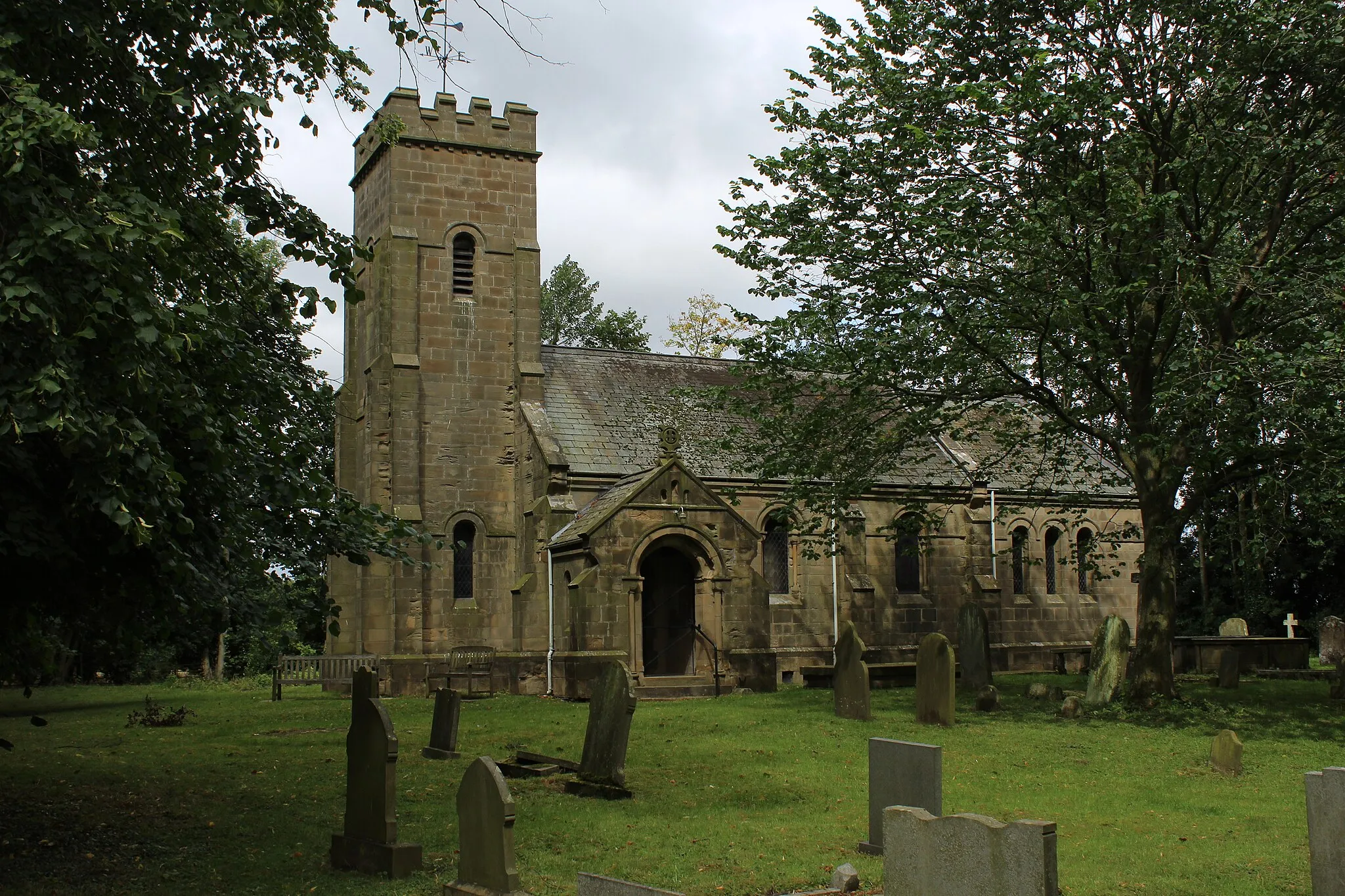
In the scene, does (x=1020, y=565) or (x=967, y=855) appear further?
(x=1020, y=565)

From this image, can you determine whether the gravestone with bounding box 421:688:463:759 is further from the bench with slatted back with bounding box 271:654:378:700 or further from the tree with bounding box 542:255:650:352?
the tree with bounding box 542:255:650:352

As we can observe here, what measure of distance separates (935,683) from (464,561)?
14050 mm

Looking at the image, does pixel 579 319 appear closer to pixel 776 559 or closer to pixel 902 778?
pixel 776 559

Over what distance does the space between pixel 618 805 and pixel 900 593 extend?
2149 centimetres

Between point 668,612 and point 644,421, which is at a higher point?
point 644,421

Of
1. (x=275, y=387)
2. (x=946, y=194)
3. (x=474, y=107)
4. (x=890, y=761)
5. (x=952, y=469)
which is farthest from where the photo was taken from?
(x=952, y=469)

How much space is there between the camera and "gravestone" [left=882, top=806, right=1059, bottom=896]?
18.6ft

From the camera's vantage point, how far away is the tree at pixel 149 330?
6.86 meters

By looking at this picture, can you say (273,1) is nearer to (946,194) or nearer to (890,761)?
(890,761)

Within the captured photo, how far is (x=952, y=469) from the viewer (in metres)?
33.7

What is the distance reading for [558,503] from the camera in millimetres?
27484

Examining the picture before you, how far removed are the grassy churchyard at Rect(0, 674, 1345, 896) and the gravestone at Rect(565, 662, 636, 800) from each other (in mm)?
329

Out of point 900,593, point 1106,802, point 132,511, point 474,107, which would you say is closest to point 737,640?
point 900,593

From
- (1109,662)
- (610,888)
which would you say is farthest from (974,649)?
(610,888)
